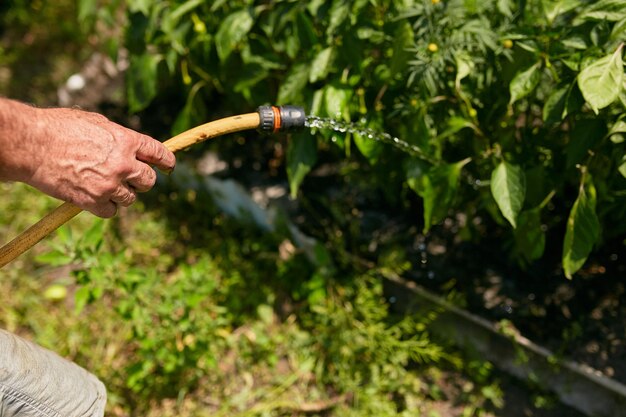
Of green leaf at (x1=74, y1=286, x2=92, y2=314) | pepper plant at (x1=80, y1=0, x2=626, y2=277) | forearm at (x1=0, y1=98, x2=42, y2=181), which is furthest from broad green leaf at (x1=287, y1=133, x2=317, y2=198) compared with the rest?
forearm at (x1=0, y1=98, x2=42, y2=181)

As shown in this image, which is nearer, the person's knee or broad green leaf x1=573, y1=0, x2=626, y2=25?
the person's knee

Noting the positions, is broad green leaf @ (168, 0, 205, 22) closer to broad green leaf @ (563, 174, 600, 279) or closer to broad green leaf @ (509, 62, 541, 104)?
broad green leaf @ (509, 62, 541, 104)

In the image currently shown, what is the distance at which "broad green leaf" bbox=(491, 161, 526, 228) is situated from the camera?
1731mm

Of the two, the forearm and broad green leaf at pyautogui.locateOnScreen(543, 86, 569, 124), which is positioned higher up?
the forearm

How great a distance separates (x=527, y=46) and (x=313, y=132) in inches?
27.3

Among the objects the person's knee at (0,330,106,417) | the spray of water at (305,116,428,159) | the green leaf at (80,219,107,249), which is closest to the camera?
the person's knee at (0,330,106,417)

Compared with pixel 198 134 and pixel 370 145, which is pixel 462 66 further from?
pixel 198 134

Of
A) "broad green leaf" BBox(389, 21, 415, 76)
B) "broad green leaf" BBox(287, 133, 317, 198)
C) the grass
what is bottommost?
the grass

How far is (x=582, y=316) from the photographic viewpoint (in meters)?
2.24

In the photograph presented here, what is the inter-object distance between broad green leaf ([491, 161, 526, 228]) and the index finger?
35.0 inches

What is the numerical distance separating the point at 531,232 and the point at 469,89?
479mm

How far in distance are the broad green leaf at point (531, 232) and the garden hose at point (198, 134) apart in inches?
30.0

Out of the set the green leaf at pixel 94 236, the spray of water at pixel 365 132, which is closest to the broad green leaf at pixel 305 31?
the spray of water at pixel 365 132

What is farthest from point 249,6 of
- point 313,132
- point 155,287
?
point 155,287
